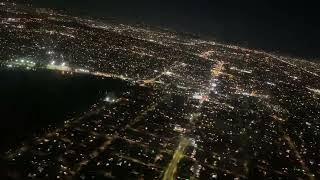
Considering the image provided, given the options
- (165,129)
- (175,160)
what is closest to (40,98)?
(165,129)

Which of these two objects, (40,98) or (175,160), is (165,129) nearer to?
(175,160)

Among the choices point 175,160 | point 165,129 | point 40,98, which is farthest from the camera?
point 40,98

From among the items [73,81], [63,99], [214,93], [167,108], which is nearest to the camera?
[63,99]

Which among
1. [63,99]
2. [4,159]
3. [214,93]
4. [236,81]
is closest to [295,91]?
[236,81]

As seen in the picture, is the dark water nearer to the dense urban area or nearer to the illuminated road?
the dense urban area

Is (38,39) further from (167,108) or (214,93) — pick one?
(167,108)

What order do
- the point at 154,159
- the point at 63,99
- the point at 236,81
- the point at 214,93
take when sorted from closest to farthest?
the point at 154,159, the point at 63,99, the point at 214,93, the point at 236,81

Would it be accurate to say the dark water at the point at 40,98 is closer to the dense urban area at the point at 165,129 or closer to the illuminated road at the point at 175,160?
the dense urban area at the point at 165,129
